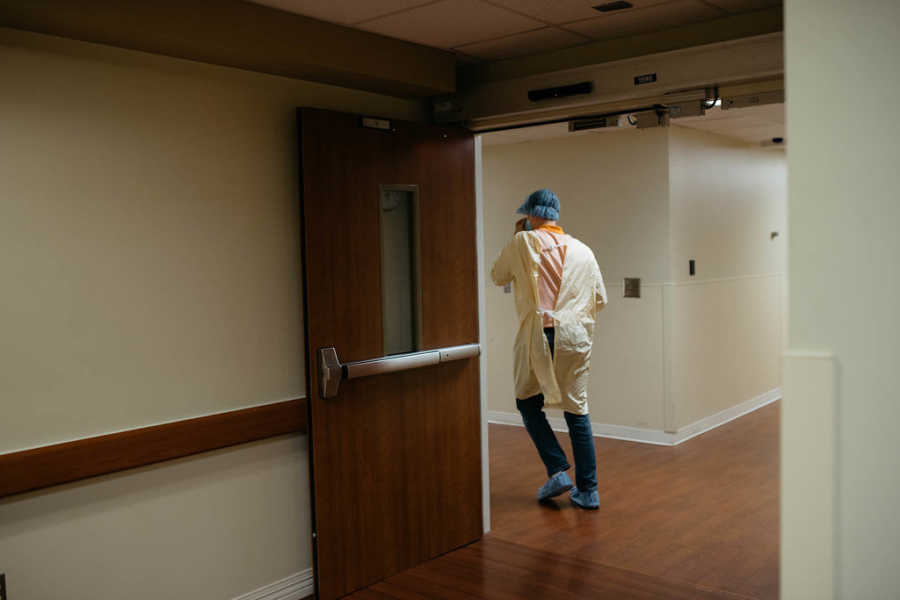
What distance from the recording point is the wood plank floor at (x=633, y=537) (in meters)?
3.42

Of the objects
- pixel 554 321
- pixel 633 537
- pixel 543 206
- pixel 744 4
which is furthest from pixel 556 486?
pixel 744 4

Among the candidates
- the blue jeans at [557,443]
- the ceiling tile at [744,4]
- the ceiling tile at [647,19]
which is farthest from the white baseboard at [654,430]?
the ceiling tile at [744,4]

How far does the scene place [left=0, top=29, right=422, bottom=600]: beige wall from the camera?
2.54 metres

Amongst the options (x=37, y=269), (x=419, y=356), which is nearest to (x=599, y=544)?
(x=419, y=356)

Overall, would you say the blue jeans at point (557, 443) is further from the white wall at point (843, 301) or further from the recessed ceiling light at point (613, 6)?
the white wall at point (843, 301)

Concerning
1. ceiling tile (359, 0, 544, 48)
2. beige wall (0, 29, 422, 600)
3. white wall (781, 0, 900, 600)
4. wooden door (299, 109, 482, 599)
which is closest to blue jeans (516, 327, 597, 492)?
wooden door (299, 109, 482, 599)

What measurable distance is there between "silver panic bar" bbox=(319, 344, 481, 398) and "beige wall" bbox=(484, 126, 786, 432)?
256 cm

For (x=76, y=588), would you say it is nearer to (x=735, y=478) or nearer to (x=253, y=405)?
(x=253, y=405)

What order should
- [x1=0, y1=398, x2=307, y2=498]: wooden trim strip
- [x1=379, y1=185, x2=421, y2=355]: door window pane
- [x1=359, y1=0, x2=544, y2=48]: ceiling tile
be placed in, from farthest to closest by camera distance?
[x1=379, y1=185, x2=421, y2=355]: door window pane → [x1=359, y1=0, x2=544, y2=48]: ceiling tile → [x1=0, y1=398, x2=307, y2=498]: wooden trim strip

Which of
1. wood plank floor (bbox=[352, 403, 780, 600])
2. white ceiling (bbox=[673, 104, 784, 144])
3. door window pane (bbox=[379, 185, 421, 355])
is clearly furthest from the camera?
white ceiling (bbox=[673, 104, 784, 144])

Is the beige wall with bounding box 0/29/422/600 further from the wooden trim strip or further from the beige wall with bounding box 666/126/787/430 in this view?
the beige wall with bounding box 666/126/787/430

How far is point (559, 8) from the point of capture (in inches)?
116

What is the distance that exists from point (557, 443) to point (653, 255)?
77.1 inches

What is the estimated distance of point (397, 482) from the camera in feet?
11.9
